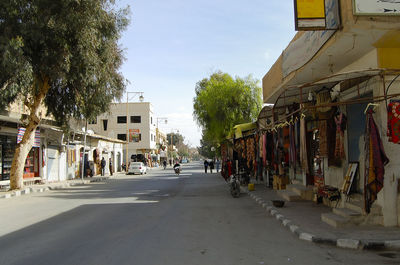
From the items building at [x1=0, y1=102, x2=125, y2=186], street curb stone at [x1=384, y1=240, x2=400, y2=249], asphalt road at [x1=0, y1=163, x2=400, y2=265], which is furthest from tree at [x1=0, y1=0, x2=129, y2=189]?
street curb stone at [x1=384, y1=240, x2=400, y2=249]

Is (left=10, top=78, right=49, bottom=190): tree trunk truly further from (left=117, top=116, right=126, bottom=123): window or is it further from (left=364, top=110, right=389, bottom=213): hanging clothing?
(left=117, top=116, right=126, bottom=123): window

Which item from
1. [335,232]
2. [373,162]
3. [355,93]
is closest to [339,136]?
[355,93]

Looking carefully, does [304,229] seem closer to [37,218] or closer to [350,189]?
[350,189]

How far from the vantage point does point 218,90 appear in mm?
29156

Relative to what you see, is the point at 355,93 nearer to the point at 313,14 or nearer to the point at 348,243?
the point at 313,14

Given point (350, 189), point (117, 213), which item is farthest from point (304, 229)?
point (117, 213)

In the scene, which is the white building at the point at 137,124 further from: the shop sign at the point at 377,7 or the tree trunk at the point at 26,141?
the shop sign at the point at 377,7

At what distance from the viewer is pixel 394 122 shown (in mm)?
7449

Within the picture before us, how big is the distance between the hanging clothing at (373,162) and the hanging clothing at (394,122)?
273mm

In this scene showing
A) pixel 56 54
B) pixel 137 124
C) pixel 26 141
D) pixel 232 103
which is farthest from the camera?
pixel 137 124

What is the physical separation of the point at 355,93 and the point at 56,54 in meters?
14.6

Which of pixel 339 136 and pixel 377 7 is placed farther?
pixel 339 136

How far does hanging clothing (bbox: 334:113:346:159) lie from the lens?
9617mm

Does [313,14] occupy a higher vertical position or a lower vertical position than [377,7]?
higher
